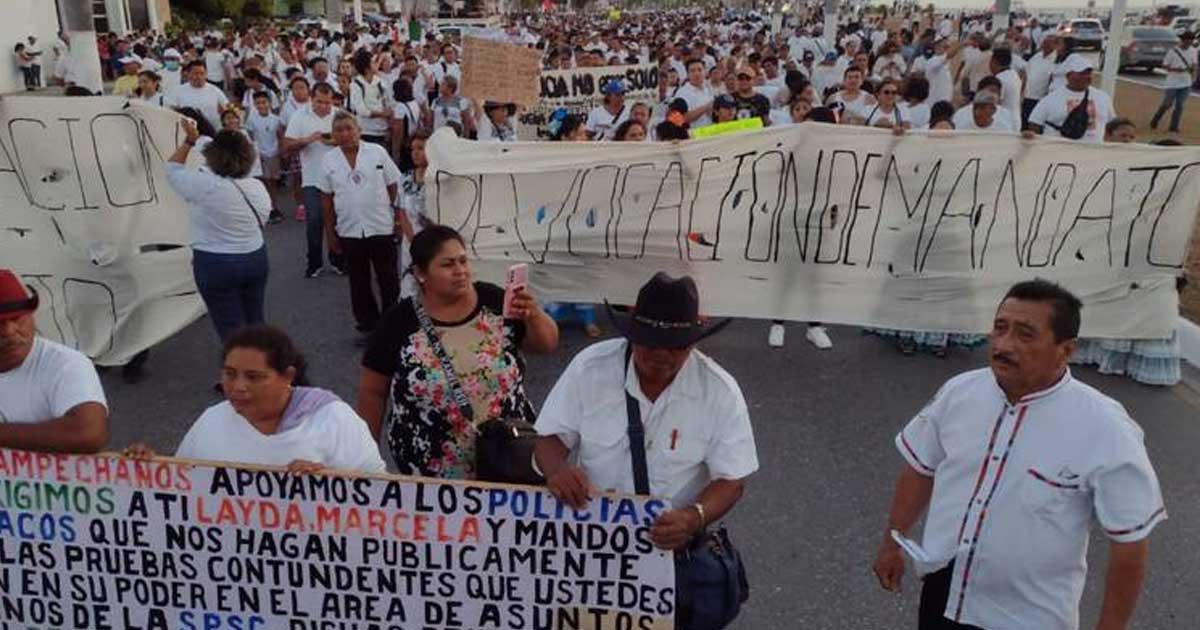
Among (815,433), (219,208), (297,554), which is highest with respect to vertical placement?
(219,208)

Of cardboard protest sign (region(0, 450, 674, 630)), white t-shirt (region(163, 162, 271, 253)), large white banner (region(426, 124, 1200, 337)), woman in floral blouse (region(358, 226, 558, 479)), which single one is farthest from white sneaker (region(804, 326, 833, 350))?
cardboard protest sign (region(0, 450, 674, 630))

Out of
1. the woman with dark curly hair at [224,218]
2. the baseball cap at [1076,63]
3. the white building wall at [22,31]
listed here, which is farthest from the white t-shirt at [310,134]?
the white building wall at [22,31]

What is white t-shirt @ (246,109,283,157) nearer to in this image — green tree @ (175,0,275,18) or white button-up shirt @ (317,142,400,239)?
white button-up shirt @ (317,142,400,239)

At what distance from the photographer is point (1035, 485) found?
258 cm

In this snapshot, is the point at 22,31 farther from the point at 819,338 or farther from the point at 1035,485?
the point at 1035,485

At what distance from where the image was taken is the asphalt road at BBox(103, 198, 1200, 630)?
4176mm

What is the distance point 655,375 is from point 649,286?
258 millimetres

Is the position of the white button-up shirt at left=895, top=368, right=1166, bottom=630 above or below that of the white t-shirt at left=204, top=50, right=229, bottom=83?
below

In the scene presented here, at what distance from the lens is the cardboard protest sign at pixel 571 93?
10977 millimetres

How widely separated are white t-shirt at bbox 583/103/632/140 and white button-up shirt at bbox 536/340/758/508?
A: 727 cm

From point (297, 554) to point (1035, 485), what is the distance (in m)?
2.19

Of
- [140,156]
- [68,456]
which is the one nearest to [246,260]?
[140,156]

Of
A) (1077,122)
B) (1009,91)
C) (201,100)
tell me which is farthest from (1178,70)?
(201,100)

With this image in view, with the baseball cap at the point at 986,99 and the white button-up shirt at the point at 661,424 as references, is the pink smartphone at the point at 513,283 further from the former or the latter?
the baseball cap at the point at 986,99
